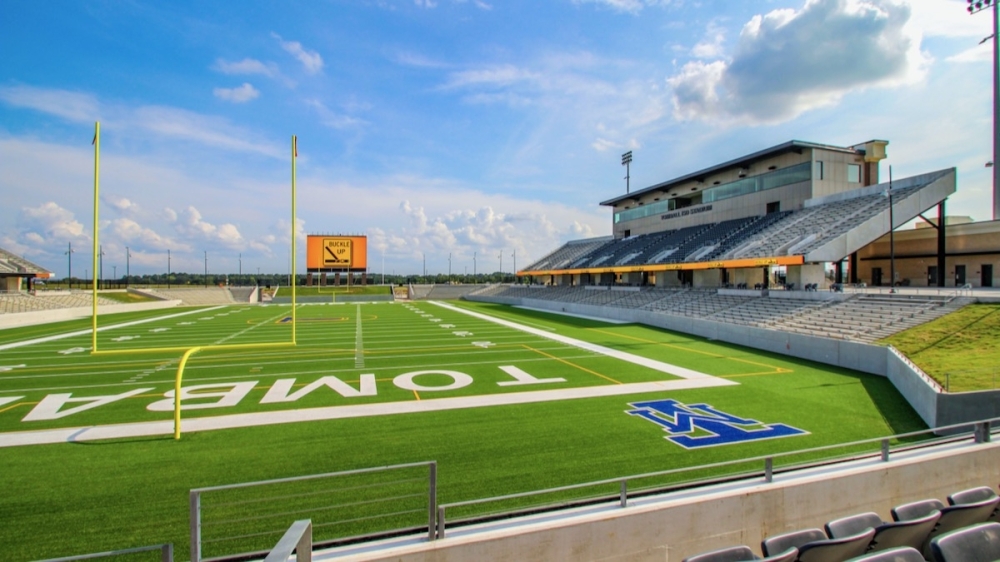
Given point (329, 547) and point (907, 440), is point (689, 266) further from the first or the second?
point (329, 547)

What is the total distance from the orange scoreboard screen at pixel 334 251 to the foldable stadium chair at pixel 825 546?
48.0 meters

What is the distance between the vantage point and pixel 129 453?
293 inches

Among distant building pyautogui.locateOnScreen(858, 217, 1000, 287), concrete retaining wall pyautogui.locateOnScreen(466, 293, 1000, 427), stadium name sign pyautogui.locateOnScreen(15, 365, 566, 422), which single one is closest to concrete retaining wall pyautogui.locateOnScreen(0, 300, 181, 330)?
stadium name sign pyautogui.locateOnScreen(15, 365, 566, 422)

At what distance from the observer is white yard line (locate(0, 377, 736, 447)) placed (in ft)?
27.4

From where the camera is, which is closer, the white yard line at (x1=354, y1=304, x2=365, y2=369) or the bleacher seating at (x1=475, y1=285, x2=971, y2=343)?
the white yard line at (x1=354, y1=304, x2=365, y2=369)

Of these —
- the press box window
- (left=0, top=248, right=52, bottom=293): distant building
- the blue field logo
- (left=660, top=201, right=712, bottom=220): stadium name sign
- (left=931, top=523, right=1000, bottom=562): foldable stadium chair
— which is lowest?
the blue field logo

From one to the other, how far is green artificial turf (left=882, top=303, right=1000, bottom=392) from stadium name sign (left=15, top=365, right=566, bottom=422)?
9.10 m

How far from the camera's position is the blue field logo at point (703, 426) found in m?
8.16

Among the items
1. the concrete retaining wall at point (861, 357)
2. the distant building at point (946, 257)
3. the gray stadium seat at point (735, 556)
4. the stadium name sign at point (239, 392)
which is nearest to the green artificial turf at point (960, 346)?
the concrete retaining wall at point (861, 357)

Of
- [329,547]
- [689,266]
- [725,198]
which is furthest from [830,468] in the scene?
[725,198]

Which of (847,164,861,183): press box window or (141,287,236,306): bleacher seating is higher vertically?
(847,164,861,183): press box window

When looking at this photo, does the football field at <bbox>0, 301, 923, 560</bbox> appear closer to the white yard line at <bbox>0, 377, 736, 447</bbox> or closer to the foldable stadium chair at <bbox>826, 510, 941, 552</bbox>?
the white yard line at <bbox>0, 377, 736, 447</bbox>

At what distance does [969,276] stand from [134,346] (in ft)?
134

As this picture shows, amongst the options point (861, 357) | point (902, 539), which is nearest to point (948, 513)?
point (902, 539)
